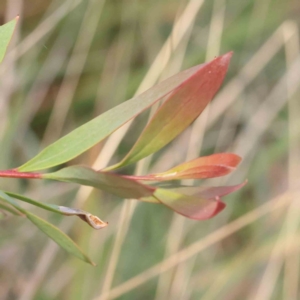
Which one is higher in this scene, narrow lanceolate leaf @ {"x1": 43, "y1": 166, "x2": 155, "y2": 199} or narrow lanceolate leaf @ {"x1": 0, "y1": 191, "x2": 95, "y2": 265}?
Answer: narrow lanceolate leaf @ {"x1": 43, "y1": 166, "x2": 155, "y2": 199}

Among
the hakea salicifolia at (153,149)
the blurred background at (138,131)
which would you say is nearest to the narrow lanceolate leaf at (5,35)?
the hakea salicifolia at (153,149)

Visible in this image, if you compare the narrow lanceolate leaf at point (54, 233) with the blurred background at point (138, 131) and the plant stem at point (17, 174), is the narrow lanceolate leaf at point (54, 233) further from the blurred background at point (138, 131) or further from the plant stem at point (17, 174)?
the blurred background at point (138, 131)

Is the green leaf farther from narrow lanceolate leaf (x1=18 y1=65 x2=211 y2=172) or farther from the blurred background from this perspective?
the blurred background

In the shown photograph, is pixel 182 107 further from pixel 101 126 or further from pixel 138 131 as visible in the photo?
pixel 138 131

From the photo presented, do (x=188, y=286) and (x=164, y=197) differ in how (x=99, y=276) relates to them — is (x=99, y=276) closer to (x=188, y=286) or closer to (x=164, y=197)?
(x=188, y=286)

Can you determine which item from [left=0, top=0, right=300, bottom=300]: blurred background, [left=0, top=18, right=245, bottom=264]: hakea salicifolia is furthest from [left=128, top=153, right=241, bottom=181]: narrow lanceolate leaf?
[left=0, top=0, right=300, bottom=300]: blurred background

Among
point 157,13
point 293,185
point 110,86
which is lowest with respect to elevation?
point 293,185

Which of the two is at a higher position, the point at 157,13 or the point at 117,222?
the point at 157,13

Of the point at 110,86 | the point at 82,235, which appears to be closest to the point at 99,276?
the point at 82,235
